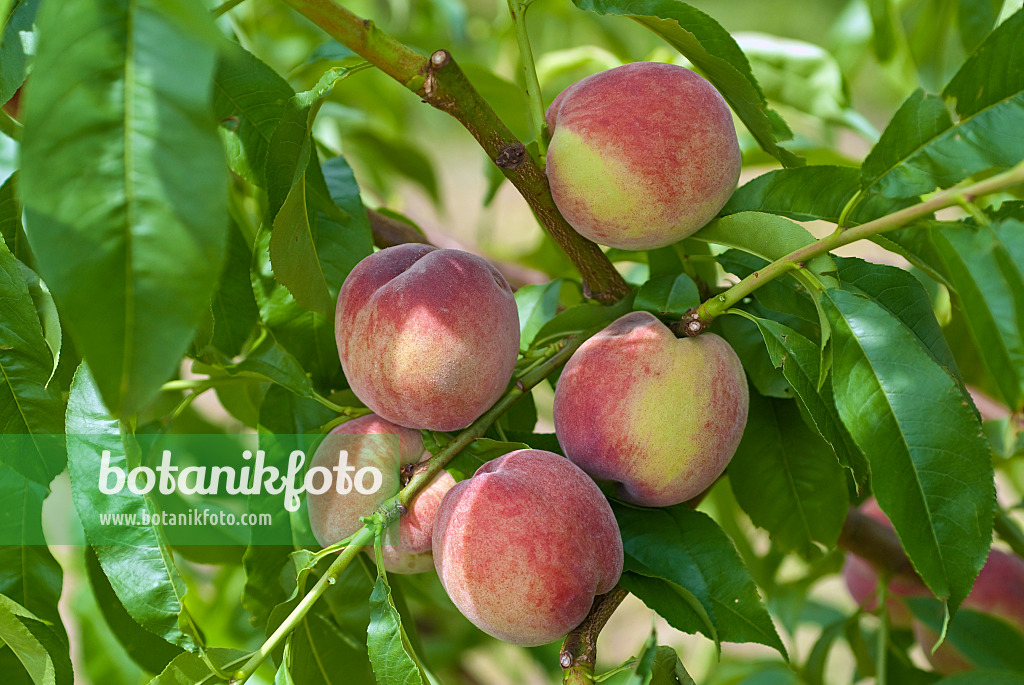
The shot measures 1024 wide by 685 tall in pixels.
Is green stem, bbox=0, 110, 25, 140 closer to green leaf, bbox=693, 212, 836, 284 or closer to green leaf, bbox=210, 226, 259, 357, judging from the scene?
green leaf, bbox=210, 226, 259, 357

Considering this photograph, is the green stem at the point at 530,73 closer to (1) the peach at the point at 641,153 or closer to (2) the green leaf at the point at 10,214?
(1) the peach at the point at 641,153

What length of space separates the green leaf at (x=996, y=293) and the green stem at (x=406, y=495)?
0.24 metres

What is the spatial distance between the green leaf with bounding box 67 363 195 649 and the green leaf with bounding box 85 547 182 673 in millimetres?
74

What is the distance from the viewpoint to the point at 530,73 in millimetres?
510

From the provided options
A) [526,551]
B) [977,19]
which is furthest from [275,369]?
[977,19]

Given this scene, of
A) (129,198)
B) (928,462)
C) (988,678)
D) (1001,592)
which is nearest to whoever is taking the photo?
(129,198)

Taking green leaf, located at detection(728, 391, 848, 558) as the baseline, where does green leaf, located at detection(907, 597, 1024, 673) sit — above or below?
below

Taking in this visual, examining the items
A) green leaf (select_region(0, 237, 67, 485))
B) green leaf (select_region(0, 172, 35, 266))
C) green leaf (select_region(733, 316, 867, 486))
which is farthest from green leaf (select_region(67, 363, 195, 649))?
green leaf (select_region(733, 316, 867, 486))

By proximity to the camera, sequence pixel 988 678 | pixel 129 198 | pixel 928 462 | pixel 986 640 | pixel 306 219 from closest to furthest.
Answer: pixel 129 198 < pixel 928 462 < pixel 306 219 < pixel 988 678 < pixel 986 640

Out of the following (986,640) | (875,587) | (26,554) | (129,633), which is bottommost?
(875,587)

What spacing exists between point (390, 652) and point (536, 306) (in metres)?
0.29

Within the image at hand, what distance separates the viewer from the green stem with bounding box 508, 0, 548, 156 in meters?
0.50

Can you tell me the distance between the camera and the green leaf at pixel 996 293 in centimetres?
34

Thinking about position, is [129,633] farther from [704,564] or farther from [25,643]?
[704,564]
